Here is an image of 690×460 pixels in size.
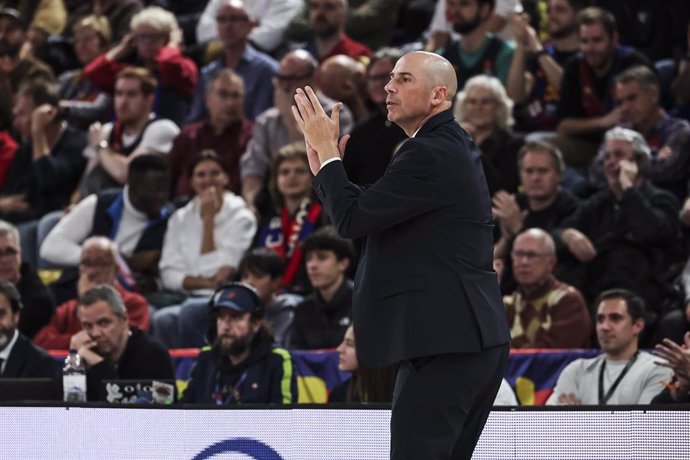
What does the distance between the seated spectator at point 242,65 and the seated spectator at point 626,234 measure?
3.59 m

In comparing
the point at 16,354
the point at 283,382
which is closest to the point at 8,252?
the point at 16,354

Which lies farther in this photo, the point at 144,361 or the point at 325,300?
the point at 325,300

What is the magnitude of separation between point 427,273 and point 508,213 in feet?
16.8

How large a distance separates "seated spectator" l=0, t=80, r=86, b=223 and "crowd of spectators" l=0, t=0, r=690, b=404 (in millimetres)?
18

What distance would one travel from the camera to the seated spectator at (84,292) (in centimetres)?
981

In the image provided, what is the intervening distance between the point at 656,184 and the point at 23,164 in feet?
17.6

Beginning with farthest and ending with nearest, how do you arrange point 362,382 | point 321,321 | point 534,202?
point 534,202 → point 321,321 → point 362,382

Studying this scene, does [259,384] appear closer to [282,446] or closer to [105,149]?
[282,446]

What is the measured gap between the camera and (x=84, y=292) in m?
9.91

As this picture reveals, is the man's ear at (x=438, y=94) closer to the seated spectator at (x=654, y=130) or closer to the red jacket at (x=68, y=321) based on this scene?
the red jacket at (x=68, y=321)

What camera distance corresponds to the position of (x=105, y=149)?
12.0 meters

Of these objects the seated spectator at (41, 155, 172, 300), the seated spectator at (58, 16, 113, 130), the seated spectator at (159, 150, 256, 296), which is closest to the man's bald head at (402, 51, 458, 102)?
the seated spectator at (159, 150, 256, 296)

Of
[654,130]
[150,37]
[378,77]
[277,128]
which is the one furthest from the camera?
[150,37]

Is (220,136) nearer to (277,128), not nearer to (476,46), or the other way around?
(277,128)
